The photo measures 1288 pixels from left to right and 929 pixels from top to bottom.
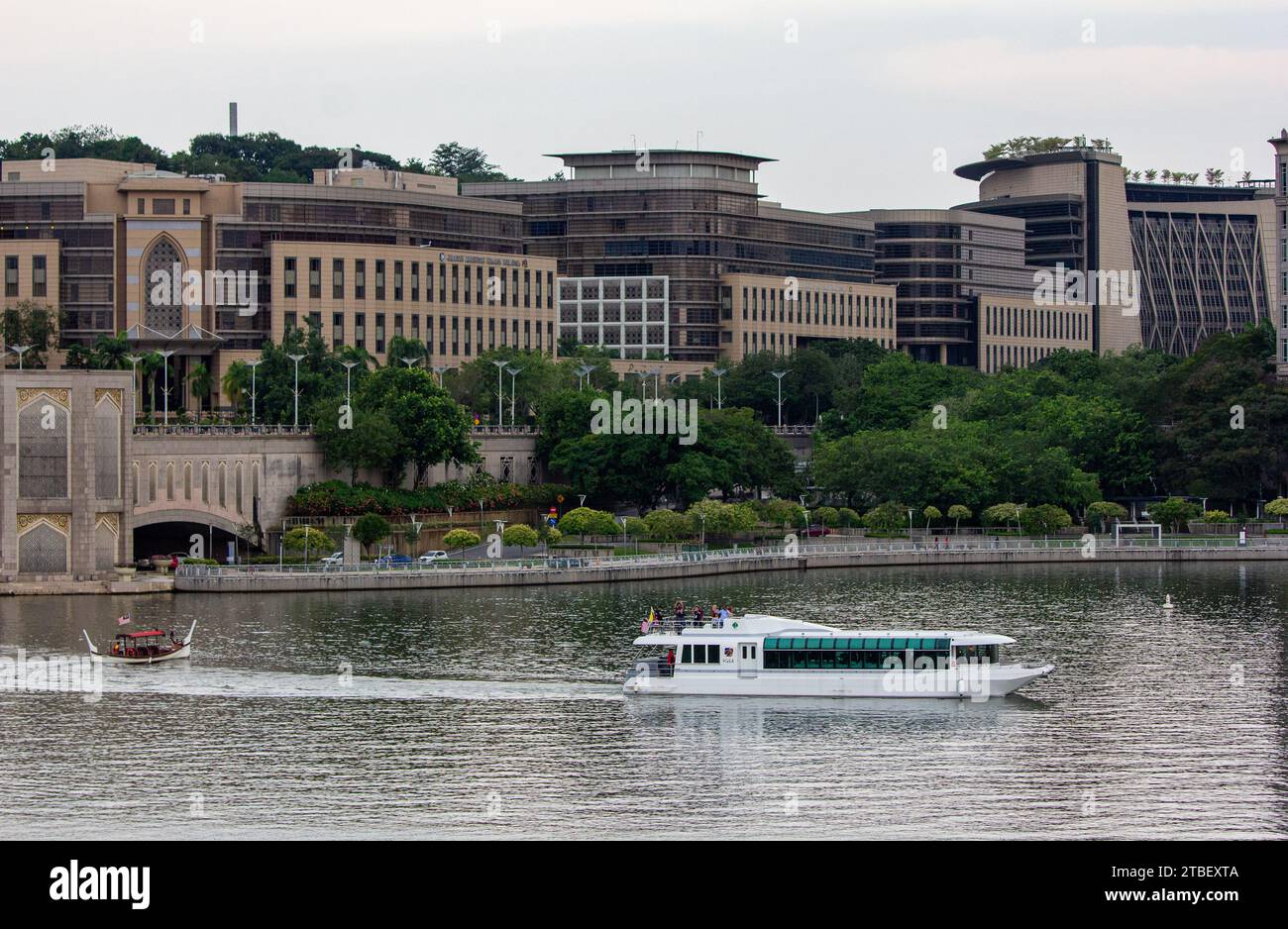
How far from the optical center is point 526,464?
170 m

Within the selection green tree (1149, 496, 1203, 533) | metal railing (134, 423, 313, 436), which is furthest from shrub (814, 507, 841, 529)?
metal railing (134, 423, 313, 436)

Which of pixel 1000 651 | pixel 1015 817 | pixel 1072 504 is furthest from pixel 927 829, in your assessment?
pixel 1072 504

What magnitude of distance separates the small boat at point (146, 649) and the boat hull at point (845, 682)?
2344cm

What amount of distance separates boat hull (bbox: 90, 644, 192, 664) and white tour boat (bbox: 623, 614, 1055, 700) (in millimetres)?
23124

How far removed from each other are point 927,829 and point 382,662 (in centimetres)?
3886

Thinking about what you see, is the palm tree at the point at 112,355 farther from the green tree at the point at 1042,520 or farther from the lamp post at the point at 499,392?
the green tree at the point at 1042,520

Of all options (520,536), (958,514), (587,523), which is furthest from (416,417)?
(958,514)

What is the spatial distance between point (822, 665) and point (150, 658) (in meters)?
32.3

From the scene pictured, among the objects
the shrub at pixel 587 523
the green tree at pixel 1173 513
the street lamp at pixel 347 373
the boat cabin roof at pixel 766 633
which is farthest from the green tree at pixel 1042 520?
the boat cabin roof at pixel 766 633

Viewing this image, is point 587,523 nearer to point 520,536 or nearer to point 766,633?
point 520,536

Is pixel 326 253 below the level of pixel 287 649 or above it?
above

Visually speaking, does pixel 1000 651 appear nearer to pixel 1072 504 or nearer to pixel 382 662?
pixel 382 662

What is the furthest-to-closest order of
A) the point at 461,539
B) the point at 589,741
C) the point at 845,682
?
the point at 461,539
the point at 845,682
the point at 589,741

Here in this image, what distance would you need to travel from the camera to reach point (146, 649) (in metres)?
91.2
